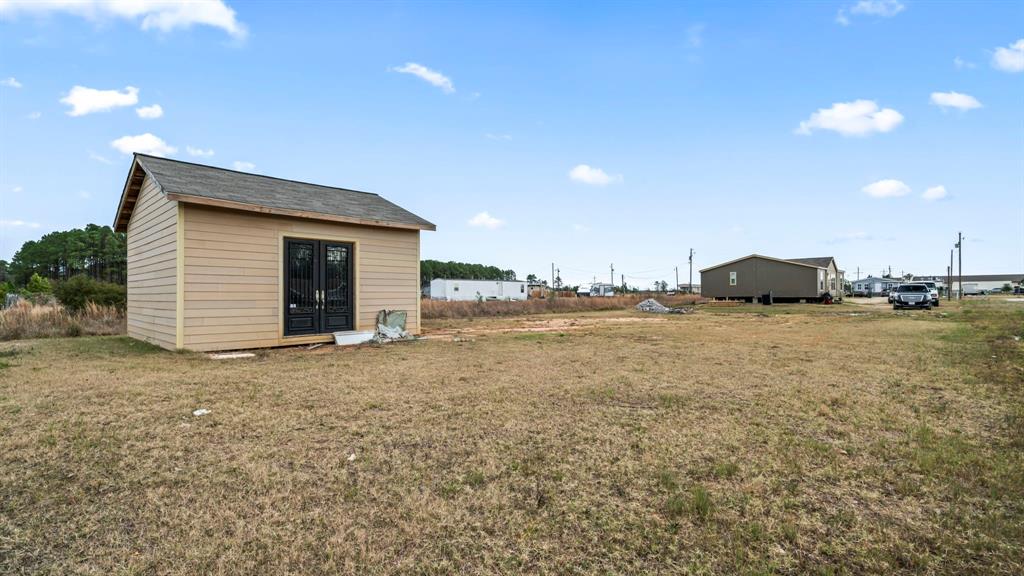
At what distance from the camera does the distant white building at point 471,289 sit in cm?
4603

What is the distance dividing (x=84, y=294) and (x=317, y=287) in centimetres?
1079

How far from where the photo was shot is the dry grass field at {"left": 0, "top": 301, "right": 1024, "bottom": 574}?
2.20 meters

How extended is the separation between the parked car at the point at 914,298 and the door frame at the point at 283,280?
95.2 feet

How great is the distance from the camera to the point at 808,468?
323 cm

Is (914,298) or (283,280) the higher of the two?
(283,280)

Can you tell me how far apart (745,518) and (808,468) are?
111 centimetres

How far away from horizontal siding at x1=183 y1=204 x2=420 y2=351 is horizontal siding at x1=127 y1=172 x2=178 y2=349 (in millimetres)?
371

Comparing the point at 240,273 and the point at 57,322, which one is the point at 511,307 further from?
the point at 57,322

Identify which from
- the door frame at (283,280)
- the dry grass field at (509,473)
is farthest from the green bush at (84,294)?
the dry grass field at (509,473)

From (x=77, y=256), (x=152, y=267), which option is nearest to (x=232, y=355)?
(x=152, y=267)

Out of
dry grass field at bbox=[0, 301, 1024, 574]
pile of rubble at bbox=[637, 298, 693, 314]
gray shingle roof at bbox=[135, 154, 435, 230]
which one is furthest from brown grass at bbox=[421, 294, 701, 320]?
dry grass field at bbox=[0, 301, 1024, 574]

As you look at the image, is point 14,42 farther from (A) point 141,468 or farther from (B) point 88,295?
(A) point 141,468

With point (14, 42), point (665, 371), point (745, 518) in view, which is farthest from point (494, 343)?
point (14, 42)

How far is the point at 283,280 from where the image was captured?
9.86 metres
